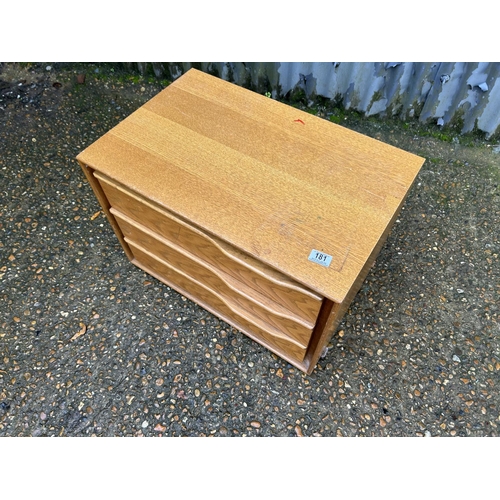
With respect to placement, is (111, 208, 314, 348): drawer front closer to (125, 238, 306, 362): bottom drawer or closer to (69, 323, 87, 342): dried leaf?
(125, 238, 306, 362): bottom drawer

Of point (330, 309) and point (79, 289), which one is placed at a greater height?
point (330, 309)

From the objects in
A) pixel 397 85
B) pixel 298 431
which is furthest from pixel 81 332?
pixel 397 85

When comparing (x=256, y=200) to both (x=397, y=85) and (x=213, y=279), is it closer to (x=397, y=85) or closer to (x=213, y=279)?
(x=213, y=279)

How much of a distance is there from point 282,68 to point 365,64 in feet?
1.37

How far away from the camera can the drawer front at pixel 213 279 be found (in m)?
1.19

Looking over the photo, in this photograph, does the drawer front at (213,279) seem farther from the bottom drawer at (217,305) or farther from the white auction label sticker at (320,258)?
the white auction label sticker at (320,258)

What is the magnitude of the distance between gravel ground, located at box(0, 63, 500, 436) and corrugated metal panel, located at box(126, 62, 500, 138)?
29 centimetres

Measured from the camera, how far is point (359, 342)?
1459mm

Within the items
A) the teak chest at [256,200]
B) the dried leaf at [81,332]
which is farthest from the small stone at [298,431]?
the dried leaf at [81,332]

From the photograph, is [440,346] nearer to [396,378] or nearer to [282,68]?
[396,378]

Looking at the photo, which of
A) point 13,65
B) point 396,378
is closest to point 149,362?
point 396,378

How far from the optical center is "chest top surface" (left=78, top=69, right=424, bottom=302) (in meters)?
1.03

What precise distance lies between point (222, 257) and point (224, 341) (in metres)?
0.44

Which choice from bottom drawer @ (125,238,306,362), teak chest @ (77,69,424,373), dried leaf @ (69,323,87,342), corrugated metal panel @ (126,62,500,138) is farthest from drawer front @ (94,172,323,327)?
corrugated metal panel @ (126,62,500,138)
